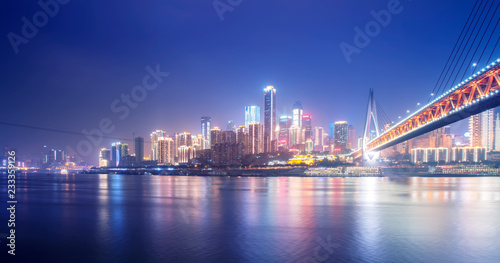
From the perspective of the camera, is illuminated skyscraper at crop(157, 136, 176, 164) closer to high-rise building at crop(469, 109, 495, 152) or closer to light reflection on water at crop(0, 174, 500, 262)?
high-rise building at crop(469, 109, 495, 152)

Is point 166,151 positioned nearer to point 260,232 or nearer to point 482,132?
point 482,132

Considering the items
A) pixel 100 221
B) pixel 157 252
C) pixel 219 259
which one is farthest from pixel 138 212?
pixel 219 259

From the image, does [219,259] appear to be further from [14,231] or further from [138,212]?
[138,212]

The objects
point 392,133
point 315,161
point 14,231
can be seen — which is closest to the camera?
point 14,231

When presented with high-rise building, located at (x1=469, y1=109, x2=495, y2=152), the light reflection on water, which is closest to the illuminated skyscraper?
high-rise building, located at (x1=469, y1=109, x2=495, y2=152)

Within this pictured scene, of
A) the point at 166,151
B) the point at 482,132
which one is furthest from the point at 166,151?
the point at 482,132

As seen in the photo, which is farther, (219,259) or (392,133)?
(392,133)

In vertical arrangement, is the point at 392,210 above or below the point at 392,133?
below

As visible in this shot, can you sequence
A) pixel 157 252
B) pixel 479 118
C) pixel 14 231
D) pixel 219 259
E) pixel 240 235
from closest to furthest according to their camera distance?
pixel 219 259
pixel 157 252
pixel 240 235
pixel 14 231
pixel 479 118
